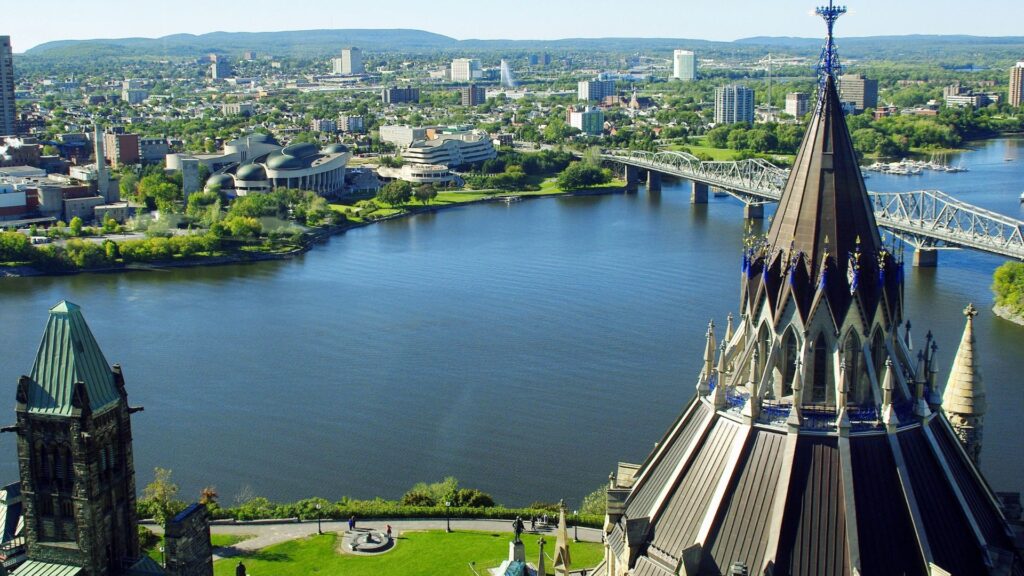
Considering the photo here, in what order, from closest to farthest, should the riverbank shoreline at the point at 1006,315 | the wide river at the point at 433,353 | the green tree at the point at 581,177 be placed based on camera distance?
1. the wide river at the point at 433,353
2. the riverbank shoreline at the point at 1006,315
3. the green tree at the point at 581,177

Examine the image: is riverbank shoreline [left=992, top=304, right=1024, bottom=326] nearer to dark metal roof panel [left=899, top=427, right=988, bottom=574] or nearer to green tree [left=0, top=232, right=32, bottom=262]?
dark metal roof panel [left=899, top=427, right=988, bottom=574]

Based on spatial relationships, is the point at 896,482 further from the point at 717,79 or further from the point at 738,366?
the point at 717,79

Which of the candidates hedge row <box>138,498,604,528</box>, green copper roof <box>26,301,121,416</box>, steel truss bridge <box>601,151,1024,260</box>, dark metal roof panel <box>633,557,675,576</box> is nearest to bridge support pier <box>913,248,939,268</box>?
steel truss bridge <box>601,151,1024,260</box>

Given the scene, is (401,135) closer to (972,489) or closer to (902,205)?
(902,205)

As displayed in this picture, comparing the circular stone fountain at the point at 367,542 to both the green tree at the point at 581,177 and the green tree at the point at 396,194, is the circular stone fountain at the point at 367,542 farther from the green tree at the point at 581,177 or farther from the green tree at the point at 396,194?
the green tree at the point at 581,177

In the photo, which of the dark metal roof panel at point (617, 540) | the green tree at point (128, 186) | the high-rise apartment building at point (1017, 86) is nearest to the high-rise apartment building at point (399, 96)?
the high-rise apartment building at point (1017, 86)

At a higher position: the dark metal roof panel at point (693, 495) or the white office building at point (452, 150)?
the dark metal roof panel at point (693, 495)

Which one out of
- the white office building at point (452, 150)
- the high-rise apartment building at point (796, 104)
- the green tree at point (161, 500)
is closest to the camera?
the green tree at point (161, 500)
